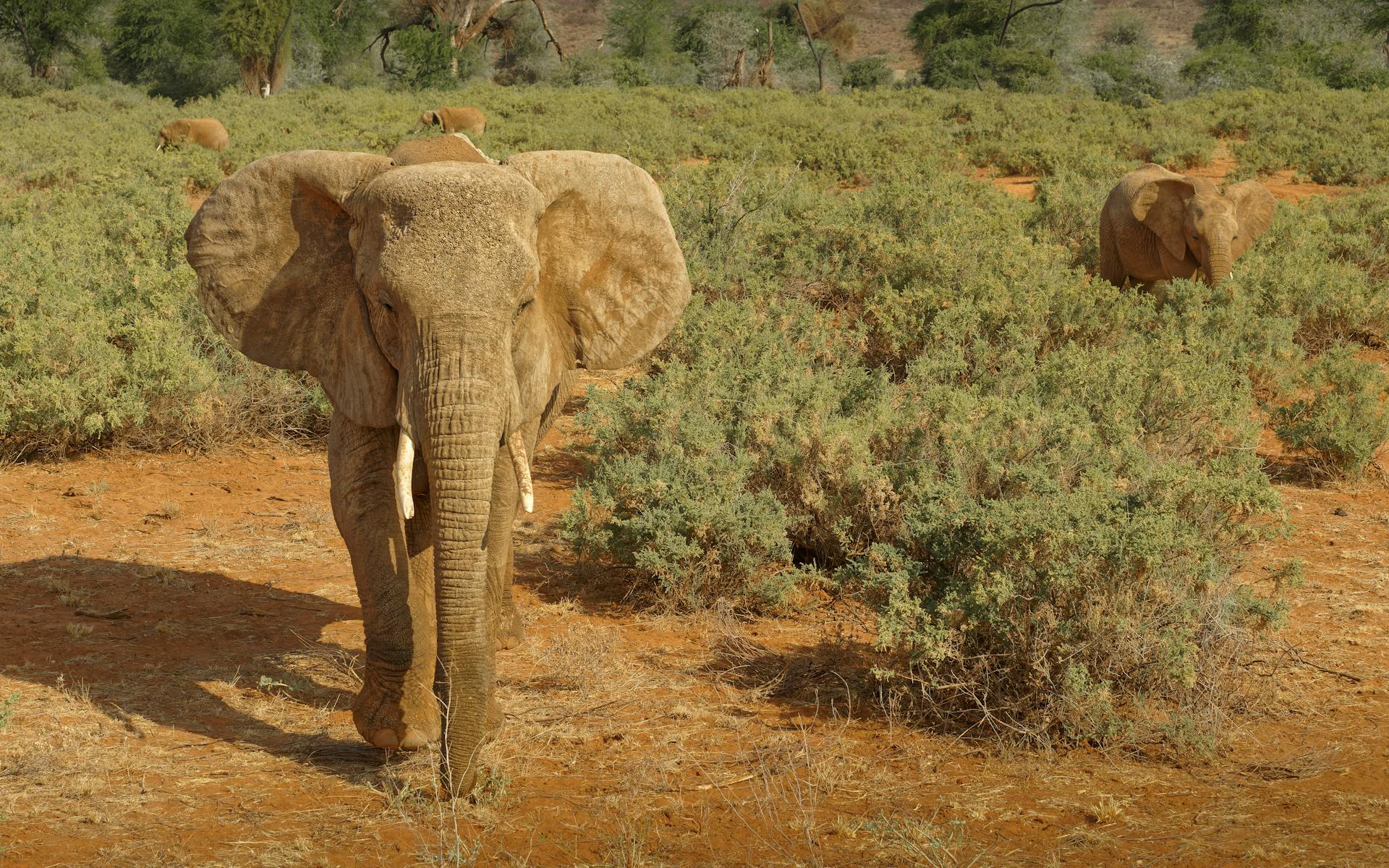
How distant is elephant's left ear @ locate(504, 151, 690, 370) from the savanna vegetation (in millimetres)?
1289

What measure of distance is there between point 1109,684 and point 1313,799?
2.42 ft

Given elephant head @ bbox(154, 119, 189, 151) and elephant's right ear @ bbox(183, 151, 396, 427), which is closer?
elephant's right ear @ bbox(183, 151, 396, 427)

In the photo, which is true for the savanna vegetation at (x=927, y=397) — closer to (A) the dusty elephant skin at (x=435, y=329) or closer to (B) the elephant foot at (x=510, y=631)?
(B) the elephant foot at (x=510, y=631)

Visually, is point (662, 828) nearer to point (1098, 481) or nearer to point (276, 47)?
point (1098, 481)

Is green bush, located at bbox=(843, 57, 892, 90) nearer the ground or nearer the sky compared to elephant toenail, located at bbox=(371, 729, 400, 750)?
nearer the sky

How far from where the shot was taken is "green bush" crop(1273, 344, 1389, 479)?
8023mm

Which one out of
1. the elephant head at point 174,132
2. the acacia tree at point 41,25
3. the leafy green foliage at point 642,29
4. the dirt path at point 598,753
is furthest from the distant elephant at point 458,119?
the leafy green foliage at point 642,29

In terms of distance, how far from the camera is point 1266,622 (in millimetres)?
5023

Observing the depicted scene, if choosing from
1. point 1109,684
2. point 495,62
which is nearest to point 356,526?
point 1109,684

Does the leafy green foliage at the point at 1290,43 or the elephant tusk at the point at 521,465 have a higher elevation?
the leafy green foliage at the point at 1290,43

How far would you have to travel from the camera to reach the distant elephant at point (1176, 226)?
1230 centimetres

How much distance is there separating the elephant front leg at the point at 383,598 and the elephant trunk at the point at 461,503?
0.51 metres

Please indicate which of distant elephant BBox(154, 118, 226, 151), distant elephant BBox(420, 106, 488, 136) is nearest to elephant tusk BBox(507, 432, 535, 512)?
distant elephant BBox(154, 118, 226, 151)

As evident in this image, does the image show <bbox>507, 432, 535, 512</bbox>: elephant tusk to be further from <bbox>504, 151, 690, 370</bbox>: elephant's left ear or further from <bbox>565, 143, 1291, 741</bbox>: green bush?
<bbox>565, 143, 1291, 741</bbox>: green bush
